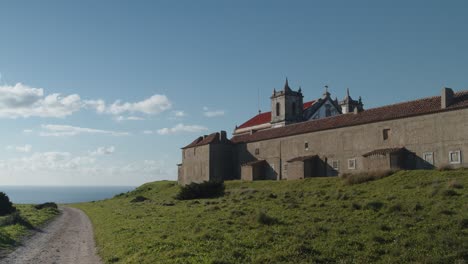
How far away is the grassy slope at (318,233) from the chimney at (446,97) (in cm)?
1106

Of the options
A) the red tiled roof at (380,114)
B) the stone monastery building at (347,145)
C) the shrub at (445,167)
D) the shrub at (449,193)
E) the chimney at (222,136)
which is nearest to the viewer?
the shrub at (449,193)

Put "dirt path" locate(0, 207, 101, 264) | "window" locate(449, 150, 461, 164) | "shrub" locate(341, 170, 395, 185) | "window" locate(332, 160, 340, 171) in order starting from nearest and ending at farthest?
"dirt path" locate(0, 207, 101, 264), "shrub" locate(341, 170, 395, 185), "window" locate(449, 150, 461, 164), "window" locate(332, 160, 340, 171)

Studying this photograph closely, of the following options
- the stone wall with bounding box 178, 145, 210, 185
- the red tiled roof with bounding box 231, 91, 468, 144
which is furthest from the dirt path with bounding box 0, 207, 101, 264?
the stone wall with bounding box 178, 145, 210, 185

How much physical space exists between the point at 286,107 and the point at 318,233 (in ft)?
196

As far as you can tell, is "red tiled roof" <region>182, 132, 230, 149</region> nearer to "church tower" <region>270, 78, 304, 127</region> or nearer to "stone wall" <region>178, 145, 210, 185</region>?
"stone wall" <region>178, 145, 210, 185</region>

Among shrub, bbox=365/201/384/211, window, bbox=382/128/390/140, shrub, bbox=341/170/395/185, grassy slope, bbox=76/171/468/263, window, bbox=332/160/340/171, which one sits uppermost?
window, bbox=382/128/390/140

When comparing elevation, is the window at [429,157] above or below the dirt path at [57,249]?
above

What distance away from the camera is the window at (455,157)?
124ft

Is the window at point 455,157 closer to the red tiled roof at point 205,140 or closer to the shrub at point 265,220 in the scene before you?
the shrub at point 265,220

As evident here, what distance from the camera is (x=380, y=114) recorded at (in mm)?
45562

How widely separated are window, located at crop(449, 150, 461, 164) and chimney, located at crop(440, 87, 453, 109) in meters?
3.96

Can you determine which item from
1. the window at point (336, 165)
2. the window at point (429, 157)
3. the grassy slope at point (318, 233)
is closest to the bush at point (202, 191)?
the window at point (336, 165)

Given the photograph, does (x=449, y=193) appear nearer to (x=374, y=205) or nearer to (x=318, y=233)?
(x=374, y=205)

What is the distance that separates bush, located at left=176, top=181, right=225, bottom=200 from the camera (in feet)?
144
